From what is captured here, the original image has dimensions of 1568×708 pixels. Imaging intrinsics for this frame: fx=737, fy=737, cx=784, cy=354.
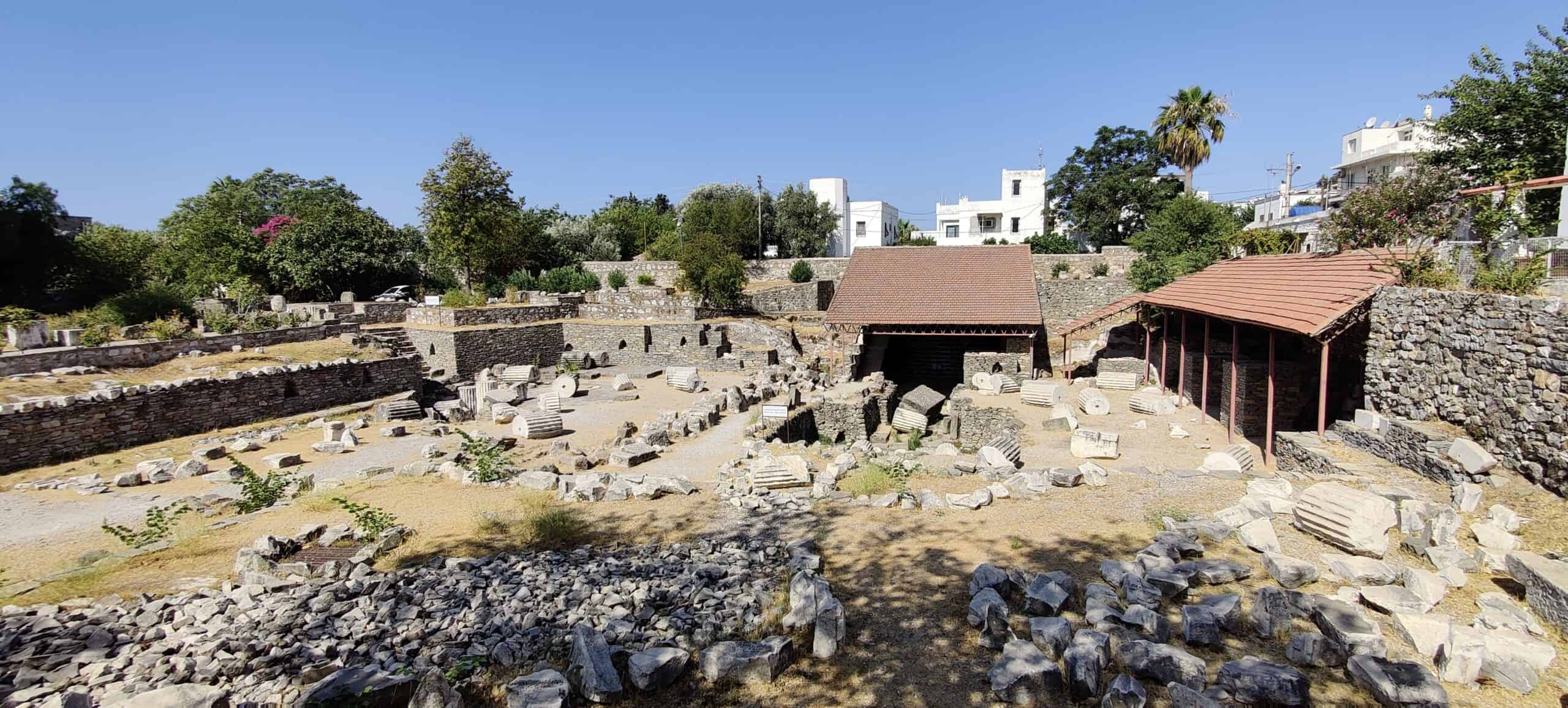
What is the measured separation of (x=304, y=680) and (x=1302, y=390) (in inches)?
667

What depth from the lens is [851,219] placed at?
2154 inches

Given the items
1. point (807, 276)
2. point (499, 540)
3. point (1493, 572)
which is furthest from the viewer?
point (807, 276)

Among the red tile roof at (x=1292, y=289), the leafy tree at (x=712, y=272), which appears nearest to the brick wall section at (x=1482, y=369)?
the red tile roof at (x=1292, y=289)

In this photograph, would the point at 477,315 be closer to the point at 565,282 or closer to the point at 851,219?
the point at 565,282

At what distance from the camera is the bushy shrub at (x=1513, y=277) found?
30.8ft

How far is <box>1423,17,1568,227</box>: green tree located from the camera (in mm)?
17984

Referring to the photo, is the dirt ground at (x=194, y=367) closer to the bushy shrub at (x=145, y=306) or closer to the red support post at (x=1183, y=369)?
the bushy shrub at (x=145, y=306)

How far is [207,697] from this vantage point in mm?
4895

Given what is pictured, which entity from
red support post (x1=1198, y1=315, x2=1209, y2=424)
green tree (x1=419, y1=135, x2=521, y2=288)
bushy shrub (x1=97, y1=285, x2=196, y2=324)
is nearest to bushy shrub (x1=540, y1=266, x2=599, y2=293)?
green tree (x1=419, y1=135, x2=521, y2=288)

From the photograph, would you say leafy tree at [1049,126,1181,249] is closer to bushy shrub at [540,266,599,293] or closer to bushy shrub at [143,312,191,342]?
bushy shrub at [540,266,599,293]

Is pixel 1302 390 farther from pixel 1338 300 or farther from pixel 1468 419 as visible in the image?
pixel 1468 419

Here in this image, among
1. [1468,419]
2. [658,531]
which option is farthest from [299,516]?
[1468,419]

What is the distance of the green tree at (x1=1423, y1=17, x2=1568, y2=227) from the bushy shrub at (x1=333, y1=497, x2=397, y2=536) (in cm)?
2234

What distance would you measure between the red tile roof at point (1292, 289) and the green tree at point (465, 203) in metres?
26.4
